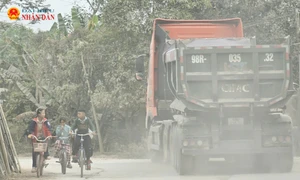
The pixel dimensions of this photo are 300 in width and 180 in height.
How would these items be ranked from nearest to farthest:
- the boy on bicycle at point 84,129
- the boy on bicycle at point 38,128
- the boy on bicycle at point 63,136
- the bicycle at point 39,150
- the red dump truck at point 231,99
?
1. the red dump truck at point 231,99
2. the bicycle at point 39,150
3. the boy on bicycle at point 38,128
4. the boy on bicycle at point 84,129
5. the boy on bicycle at point 63,136

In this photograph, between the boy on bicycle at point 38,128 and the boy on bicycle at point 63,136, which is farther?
the boy on bicycle at point 63,136

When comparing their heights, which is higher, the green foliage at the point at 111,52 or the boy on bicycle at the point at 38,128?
the green foliage at the point at 111,52

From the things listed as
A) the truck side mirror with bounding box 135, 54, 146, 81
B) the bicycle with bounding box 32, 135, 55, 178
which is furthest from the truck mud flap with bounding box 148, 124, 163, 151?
the bicycle with bounding box 32, 135, 55, 178

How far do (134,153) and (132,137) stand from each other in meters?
4.11

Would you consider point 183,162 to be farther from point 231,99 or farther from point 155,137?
point 155,137

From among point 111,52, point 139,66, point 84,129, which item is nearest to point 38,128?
point 84,129

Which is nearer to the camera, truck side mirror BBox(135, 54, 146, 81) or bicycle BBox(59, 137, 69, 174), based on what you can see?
bicycle BBox(59, 137, 69, 174)

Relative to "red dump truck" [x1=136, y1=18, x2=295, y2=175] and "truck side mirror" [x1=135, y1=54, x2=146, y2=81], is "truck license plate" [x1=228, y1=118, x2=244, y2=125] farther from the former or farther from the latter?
"truck side mirror" [x1=135, y1=54, x2=146, y2=81]

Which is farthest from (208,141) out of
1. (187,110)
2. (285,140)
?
(285,140)

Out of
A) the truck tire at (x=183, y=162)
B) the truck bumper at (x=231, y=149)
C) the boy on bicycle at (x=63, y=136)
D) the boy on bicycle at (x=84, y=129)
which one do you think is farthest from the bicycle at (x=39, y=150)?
the truck bumper at (x=231, y=149)

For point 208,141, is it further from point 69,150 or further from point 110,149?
point 110,149

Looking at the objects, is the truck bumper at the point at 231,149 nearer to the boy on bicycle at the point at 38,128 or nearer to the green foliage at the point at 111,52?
the boy on bicycle at the point at 38,128

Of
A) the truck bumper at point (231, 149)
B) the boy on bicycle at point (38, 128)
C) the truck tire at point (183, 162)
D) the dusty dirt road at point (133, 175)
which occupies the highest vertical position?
the boy on bicycle at point (38, 128)

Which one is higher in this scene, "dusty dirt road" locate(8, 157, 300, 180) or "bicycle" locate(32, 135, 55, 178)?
"bicycle" locate(32, 135, 55, 178)
